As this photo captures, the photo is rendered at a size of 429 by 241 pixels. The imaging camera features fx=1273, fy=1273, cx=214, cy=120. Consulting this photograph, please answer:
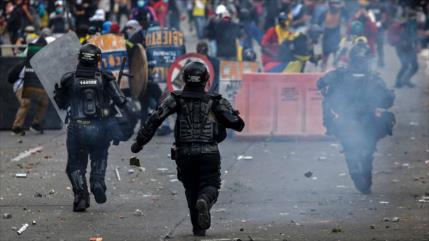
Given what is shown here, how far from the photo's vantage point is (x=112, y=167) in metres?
16.3

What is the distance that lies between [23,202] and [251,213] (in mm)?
2596

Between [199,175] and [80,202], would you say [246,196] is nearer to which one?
[80,202]

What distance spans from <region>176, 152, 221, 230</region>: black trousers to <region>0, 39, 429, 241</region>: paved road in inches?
18.9

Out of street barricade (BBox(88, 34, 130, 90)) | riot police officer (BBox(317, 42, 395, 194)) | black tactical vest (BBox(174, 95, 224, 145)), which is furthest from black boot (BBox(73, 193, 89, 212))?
street barricade (BBox(88, 34, 130, 90))

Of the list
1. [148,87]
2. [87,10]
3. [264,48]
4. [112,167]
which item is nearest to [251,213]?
[112,167]

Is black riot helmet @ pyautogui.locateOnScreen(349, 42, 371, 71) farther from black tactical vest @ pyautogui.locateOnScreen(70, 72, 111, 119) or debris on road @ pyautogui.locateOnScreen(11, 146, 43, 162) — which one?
debris on road @ pyautogui.locateOnScreen(11, 146, 43, 162)

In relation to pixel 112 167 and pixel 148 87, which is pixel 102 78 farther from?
pixel 148 87

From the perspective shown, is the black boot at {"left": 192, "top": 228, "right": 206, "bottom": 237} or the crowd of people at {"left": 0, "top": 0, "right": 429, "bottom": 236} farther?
the black boot at {"left": 192, "top": 228, "right": 206, "bottom": 237}

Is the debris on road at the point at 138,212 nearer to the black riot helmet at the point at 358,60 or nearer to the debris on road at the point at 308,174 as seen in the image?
the black riot helmet at the point at 358,60

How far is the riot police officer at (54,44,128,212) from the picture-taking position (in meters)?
12.6

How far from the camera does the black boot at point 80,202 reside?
505 inches

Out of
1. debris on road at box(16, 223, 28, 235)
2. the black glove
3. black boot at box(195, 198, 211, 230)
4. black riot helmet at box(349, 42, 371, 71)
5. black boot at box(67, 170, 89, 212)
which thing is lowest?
debris on road at box(16, 223, 28, 235)

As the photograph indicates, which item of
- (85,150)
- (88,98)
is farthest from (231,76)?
(88,98)

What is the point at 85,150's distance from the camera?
508 inches
